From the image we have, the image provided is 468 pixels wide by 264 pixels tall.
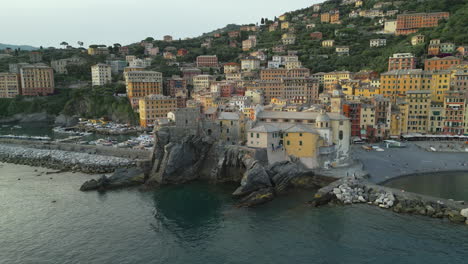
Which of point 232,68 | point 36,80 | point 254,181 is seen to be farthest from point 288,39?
point 254,181

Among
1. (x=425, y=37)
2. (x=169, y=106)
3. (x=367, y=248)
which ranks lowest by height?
(x=367, y=248)

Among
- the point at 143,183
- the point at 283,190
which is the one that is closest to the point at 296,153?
the point at 283,190

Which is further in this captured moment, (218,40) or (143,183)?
(218,40)

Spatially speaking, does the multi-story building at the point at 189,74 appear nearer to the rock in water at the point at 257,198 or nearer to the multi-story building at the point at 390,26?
the multi-story building at the point at 390,26

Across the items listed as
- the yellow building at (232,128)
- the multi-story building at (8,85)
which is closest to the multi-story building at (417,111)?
the yellow building at (232,128)

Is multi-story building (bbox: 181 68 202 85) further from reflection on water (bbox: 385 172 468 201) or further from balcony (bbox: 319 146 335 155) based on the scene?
reflection on water (bbox: 385 172 468 201)

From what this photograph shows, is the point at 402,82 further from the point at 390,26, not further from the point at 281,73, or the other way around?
the point at 390,26

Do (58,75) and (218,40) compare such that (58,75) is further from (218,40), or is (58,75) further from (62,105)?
(218,40)
